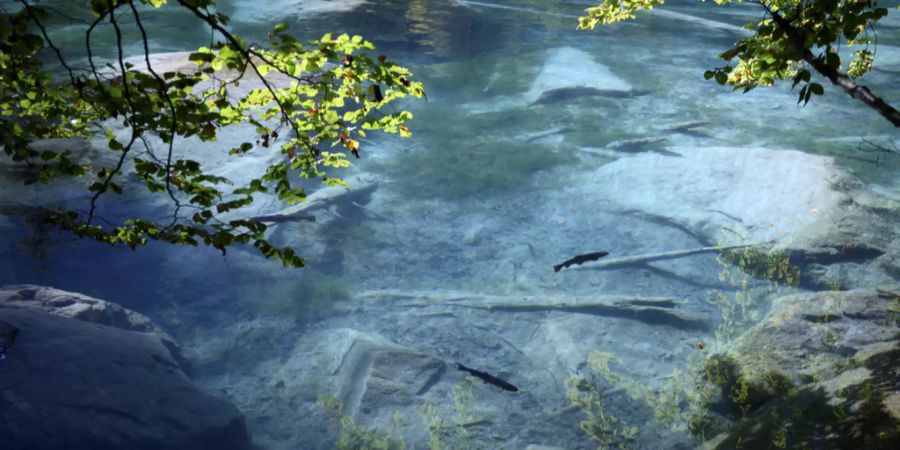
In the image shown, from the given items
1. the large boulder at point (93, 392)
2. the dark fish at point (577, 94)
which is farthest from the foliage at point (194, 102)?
the dark fish at point (577, 94)

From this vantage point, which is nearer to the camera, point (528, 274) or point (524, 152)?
point (528, 274)

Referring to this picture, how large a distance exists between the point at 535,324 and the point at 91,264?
272 inches

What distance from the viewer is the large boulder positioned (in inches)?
218

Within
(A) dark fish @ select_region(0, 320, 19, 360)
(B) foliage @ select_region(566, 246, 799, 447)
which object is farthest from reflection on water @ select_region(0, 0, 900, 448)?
(A) dark fish @ select_region(0, 320, 19, 360)

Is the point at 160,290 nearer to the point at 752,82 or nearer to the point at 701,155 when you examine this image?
the point at 752,82

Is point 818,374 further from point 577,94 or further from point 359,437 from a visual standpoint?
point 577,94

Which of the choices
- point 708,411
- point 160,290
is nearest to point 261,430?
point 160,290

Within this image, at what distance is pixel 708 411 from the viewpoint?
265 inches

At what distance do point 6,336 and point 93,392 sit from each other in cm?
106

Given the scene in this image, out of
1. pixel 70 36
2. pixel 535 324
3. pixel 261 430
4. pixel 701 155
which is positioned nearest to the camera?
pixel 261 430

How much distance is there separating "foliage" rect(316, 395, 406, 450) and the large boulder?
1049 mm

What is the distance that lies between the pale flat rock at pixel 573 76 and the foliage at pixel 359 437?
464 inches

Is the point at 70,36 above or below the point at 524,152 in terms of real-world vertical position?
above

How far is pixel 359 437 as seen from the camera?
6793 millimetres
